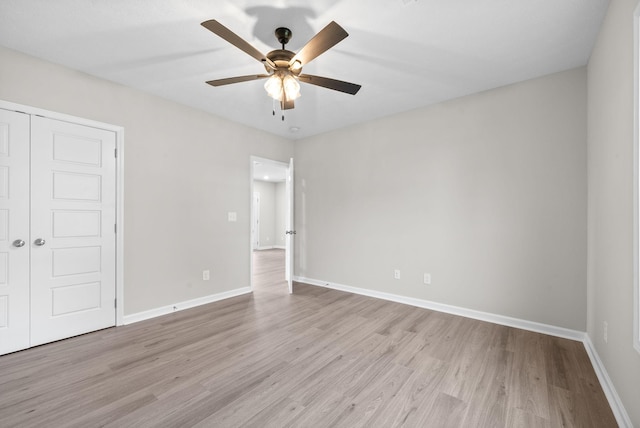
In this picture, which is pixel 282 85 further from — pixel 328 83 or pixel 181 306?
pixel 181 306

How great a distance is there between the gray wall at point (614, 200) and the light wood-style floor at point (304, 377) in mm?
376

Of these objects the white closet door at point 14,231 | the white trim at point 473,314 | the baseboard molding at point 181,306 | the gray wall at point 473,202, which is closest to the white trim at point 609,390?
the white trim at point 473,314

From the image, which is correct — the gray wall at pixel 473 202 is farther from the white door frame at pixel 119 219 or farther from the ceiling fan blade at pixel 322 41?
the white door frame at pixel 119 219

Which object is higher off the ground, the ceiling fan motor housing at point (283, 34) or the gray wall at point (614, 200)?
the ceiling fan motor housing at point (283, 34)

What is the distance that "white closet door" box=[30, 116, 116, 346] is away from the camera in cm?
254

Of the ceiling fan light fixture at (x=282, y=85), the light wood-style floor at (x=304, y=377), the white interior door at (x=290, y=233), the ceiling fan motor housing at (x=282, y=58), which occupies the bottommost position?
the light wood-style floor at (x=304, y=377)

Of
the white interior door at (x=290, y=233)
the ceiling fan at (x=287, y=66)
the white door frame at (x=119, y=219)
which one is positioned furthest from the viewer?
the white interior door at (x=290, y=233)

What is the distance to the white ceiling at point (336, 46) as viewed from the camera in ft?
6.28

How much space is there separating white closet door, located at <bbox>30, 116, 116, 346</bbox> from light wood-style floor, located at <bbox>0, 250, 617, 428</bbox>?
250 millimetres

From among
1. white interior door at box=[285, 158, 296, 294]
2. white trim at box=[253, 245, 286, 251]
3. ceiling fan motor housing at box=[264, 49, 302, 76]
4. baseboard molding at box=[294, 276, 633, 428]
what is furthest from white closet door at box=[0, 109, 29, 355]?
white trim at box=[253, 245, 286, 251]

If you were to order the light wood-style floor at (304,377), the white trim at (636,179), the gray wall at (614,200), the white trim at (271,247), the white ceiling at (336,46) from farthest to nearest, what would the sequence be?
the white trim at (271,247)
the white ceiling at (336,46)
the light wood-style floor at (304,377)
the gray wall at (614,200)
the white trim at (636,179)

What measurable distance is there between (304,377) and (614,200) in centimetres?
242

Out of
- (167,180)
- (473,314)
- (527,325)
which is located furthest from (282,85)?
(527,325)

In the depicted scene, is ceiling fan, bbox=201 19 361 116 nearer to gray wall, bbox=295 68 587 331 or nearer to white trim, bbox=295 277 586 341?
gray wall, bbox=295 68 587 331
